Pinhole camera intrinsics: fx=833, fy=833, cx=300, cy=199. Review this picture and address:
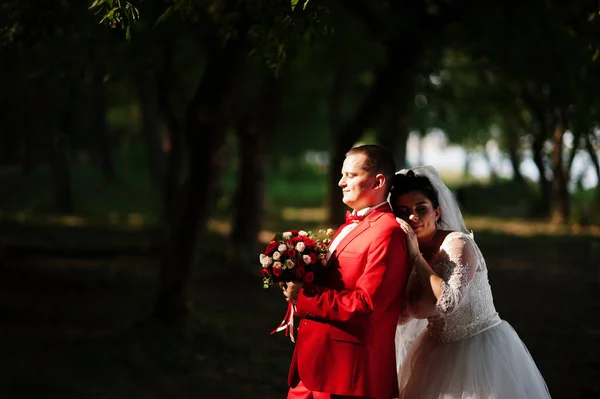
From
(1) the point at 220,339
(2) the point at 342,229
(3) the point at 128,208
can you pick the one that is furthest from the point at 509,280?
(3) the point at 128,208

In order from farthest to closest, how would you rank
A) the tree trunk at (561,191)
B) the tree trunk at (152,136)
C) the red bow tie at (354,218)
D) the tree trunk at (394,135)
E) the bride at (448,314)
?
1. the tree trunk at (561,191)
2. the tree trunk at (152,136)
3. the tree trunk at (394,135)
4. the bride at (448,314)
5. the red bow tie at (354,218)

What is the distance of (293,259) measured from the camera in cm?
447

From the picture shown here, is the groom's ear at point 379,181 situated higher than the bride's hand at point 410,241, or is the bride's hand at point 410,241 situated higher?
the groom's ear at point 379,181

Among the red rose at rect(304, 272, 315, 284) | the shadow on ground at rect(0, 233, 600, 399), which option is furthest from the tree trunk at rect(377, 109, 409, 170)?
the red rose at rect(304, 272, 315, 284)

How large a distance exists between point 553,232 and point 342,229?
76.2ft

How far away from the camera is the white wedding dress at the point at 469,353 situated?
15.9ft

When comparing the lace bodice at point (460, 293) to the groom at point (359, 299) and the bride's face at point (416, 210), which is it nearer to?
the bride's face at point (416, 210)

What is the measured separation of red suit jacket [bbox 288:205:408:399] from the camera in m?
4.33

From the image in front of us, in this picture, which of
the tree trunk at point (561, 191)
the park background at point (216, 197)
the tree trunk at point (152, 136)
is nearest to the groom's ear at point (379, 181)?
the park background at point (216, 197)

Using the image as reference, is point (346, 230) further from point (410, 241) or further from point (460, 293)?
point (460, 293)

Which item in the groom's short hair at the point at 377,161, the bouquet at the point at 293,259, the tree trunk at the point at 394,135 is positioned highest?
the tree trunk at the point at 394,135

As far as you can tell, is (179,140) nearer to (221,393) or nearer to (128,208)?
(221,393)

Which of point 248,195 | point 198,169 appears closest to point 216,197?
point 248,195

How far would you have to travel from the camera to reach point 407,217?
4754mm
